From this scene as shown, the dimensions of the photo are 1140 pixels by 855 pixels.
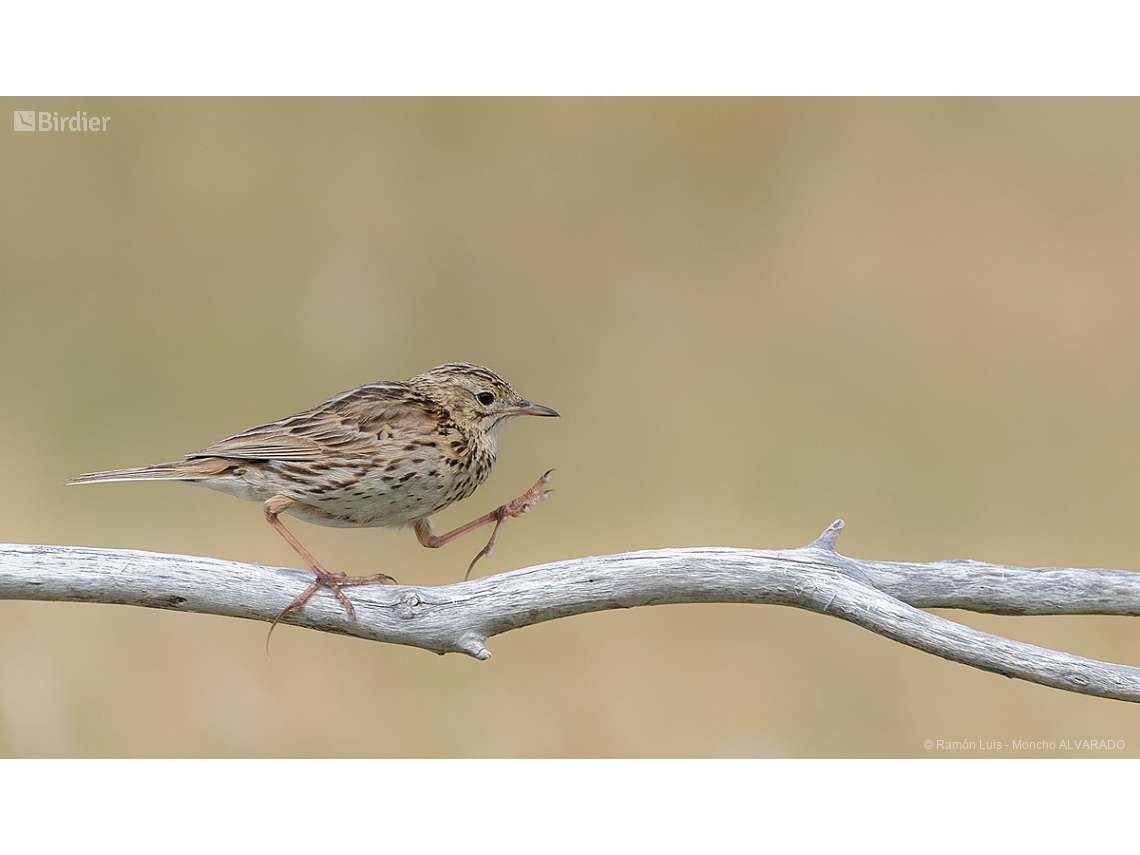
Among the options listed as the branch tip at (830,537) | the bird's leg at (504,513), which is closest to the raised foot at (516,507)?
the bird's leg at (504,513)

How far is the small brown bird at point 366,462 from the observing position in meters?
5.96

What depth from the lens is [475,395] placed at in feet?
21.5

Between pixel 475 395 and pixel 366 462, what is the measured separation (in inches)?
35.7

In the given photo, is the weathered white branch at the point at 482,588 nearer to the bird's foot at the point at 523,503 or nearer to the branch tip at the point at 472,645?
the branch tip at the point at 472,645

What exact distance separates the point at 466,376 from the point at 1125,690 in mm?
3886

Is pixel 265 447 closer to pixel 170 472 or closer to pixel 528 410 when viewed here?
pixel 170 472

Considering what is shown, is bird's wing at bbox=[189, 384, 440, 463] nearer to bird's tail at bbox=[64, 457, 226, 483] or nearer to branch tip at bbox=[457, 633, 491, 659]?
bird's tail at bbox=[64, 457, 226, 483]

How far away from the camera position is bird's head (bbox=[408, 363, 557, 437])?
6.51 metres

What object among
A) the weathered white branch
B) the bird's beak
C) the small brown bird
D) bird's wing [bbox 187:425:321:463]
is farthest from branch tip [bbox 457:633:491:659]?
the bird's beak

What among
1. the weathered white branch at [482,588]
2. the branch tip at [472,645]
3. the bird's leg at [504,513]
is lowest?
the branch tip at [472,645]

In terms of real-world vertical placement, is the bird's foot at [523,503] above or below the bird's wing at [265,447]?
below

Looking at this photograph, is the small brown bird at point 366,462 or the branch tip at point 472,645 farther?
the small brown bird at point 366,462

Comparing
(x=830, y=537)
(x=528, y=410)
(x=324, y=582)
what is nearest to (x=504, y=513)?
(x=528, y=410)

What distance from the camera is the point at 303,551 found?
5527 millimetres
